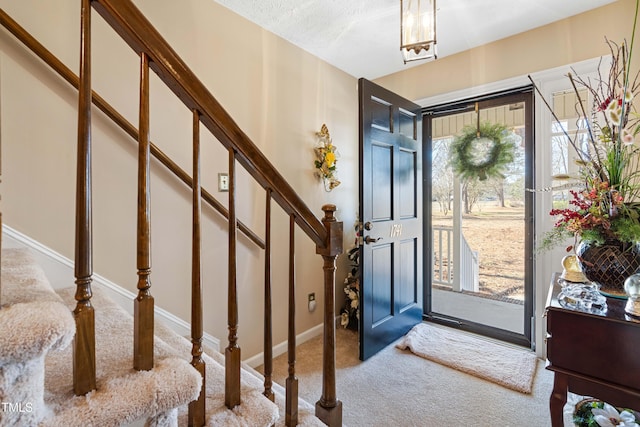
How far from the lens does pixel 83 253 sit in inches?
24.1

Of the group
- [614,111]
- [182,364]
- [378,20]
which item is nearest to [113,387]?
[182,364]

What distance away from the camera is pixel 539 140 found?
7.50 feet

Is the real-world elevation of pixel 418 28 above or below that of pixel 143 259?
above

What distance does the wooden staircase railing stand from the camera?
610 millimetres

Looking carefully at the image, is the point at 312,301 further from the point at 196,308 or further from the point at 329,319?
the point at 196,308

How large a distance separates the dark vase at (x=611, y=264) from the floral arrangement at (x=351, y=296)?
171cm

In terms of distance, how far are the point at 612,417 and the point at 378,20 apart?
2.65 m

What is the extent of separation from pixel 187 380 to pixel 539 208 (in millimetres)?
2615

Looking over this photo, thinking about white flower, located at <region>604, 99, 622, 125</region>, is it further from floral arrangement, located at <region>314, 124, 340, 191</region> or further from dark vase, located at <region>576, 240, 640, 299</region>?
floral arrangement, located at <region>314, 124, 340, 191</region>

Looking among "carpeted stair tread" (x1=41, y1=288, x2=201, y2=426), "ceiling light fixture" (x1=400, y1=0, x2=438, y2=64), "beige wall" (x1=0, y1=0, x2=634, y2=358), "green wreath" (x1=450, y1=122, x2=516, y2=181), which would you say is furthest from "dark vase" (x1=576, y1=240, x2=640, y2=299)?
"green wreath" (x1=450, y1=122, x2=516, y2=181)

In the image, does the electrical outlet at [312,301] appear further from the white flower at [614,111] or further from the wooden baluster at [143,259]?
the white flower at [614,111]

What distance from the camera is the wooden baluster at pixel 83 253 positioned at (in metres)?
0.60

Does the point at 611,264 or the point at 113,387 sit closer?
the point at 113,387

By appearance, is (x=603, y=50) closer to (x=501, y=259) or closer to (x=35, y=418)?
(x=501, y=259)
